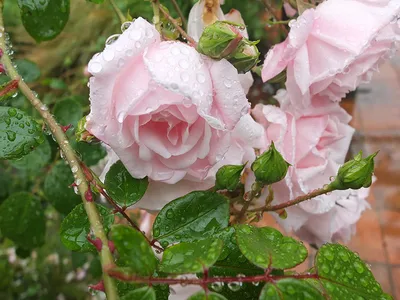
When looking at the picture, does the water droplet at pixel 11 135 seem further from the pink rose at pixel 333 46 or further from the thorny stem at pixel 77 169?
the pink rose at pixel 333 46

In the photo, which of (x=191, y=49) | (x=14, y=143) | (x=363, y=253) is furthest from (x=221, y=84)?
(x=363, y=253)

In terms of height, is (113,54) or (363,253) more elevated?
(113,54)

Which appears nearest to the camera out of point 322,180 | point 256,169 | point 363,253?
point 256,169

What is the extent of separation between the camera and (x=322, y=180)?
0.47 m

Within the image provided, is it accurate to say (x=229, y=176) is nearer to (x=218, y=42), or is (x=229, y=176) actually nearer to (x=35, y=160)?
(x=218, y=42)

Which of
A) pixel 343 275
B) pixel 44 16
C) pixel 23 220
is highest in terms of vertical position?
pixel 44 16

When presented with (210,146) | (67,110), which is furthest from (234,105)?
(67,110)

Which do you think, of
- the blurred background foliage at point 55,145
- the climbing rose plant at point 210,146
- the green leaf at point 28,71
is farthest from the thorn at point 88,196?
the green leaf at point 28,71

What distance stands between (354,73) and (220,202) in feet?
0.62

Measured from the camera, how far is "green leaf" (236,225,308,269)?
267 mm

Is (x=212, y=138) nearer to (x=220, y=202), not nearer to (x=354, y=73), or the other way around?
(x=220, y=202)

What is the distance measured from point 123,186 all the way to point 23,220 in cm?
33

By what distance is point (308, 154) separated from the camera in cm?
48

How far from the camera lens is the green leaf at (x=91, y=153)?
0.61 meters
